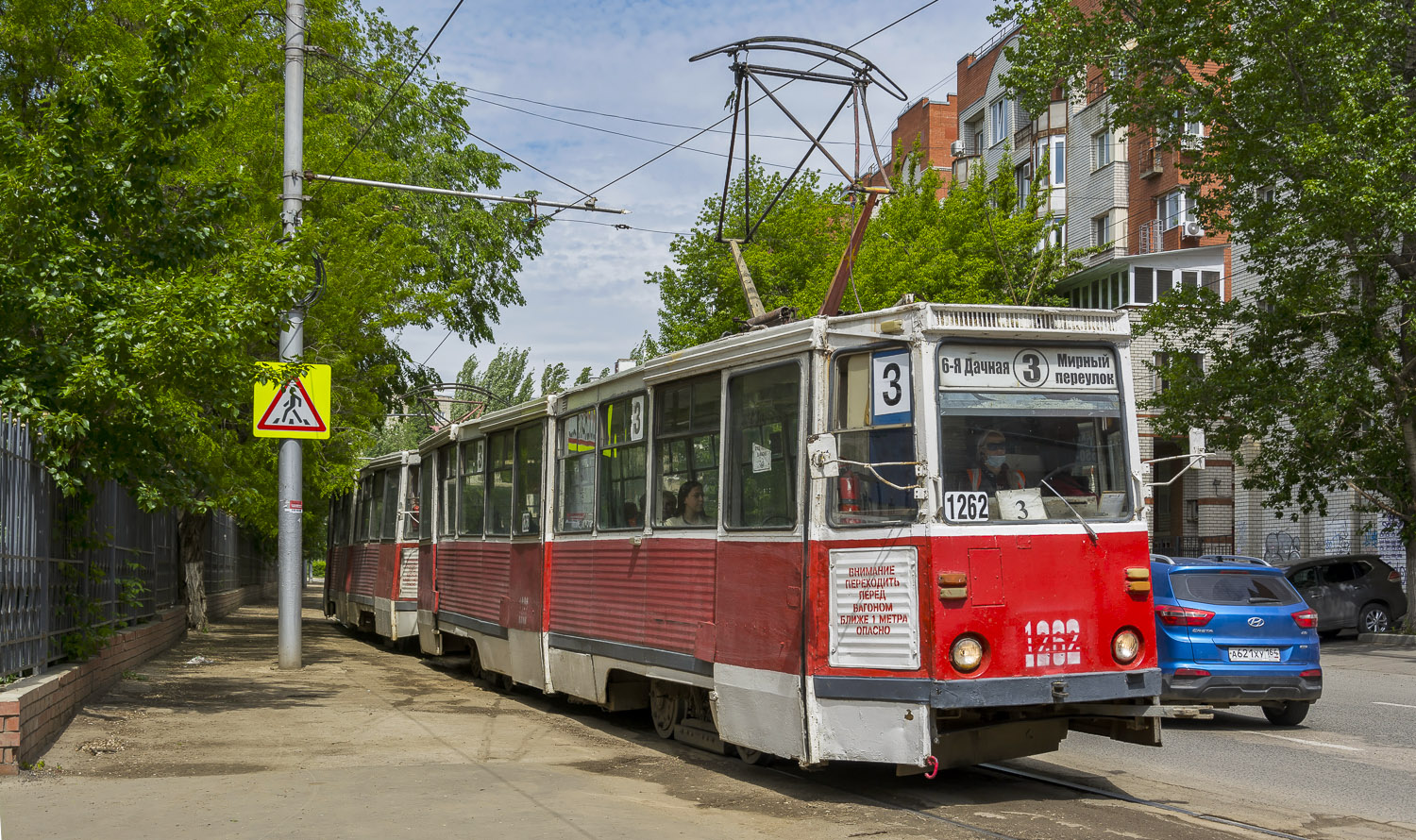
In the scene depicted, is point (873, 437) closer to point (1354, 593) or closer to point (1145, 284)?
point (1354, 593)

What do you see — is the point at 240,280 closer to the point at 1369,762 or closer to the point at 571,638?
the point at 571,638

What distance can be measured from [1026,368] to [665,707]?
14.4 feet

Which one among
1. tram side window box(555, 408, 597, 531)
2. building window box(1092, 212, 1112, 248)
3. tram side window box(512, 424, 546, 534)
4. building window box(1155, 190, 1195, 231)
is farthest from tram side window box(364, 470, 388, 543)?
building window box(1092, 212, 1112, 248)

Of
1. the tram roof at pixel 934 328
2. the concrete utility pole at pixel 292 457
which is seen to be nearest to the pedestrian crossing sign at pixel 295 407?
the concrete utility pole at pixel 292 457

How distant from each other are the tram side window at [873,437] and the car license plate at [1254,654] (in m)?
5.04

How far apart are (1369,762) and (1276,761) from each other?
710mm

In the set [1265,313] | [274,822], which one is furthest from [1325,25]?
[274,822]

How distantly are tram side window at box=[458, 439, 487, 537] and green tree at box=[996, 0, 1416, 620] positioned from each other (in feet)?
46.8

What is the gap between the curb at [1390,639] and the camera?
77.4 ft

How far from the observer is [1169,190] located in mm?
42969

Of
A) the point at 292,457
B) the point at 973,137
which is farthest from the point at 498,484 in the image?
the point at 973,137

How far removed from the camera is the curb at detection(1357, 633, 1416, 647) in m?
23.6

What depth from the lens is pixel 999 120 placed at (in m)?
51.1

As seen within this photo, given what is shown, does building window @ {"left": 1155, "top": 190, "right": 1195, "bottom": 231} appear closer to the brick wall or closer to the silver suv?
the silver suv
